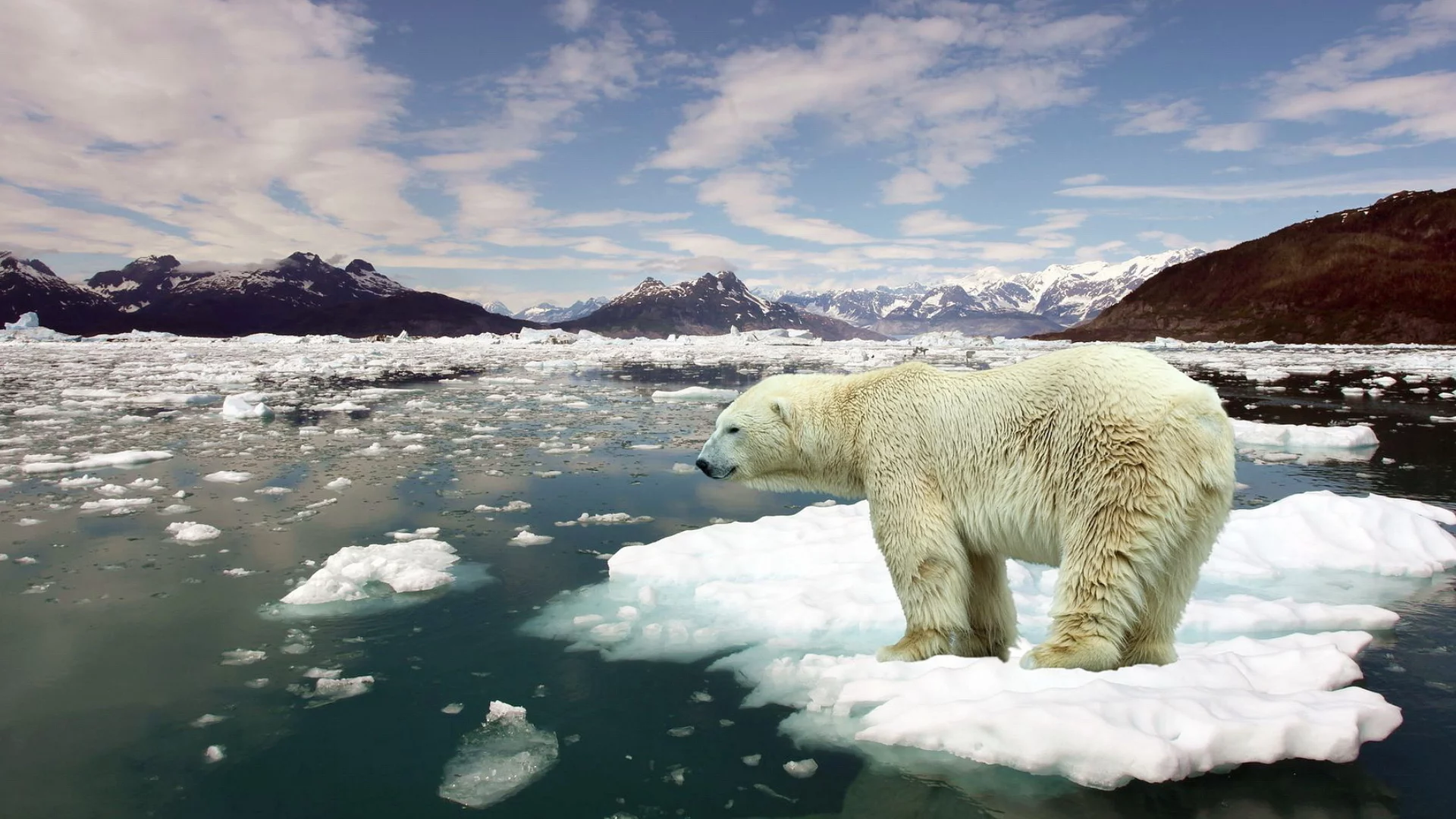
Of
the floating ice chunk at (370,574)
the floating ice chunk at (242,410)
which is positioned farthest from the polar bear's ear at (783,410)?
the floating ice chunk at (242,410)

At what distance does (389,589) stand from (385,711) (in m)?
2.18

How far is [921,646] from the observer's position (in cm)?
405

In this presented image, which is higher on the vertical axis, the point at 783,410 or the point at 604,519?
the point at 783,410

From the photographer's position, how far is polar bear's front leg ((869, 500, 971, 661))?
3.92 meters

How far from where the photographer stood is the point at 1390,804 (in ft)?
9.71

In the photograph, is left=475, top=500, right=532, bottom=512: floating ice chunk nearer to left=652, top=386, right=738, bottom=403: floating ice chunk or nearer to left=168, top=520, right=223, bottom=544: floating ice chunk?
left=168, top=520, right=223, bottom=544: floating ice chunk

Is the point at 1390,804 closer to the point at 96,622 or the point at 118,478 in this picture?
the point at 96,622

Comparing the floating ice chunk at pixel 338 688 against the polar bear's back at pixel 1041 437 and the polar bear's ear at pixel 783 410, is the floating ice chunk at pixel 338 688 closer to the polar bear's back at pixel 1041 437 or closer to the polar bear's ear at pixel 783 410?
the polar bear's ear at pixel 783 410

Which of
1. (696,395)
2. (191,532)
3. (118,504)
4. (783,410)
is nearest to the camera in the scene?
(783,410)

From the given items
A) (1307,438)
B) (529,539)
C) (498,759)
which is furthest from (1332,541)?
(1307,438)

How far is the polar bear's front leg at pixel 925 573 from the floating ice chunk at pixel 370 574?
12.7ft

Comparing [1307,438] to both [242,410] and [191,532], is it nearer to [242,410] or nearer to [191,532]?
[191,532]

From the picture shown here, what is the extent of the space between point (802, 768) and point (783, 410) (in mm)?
1989

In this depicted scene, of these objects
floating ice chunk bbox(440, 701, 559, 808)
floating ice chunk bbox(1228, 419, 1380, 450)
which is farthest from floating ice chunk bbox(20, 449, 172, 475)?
floating ice chunk bbox(1228, 419, 1380, 450)
